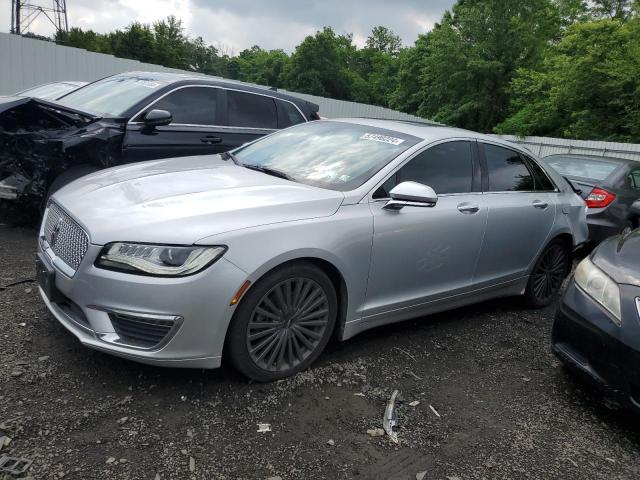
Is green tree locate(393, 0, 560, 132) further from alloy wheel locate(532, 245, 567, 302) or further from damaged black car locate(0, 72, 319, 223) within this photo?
alloy wheel locate(532, 245, 567, 302)

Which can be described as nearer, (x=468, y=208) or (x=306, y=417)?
(x=306, y=417)

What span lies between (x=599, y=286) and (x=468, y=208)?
1.06 metres

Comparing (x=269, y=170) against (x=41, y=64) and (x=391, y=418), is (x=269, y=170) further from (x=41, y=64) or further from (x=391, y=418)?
(x=41, y=64)

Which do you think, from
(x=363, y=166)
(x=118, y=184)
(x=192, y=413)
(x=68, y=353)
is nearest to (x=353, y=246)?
(x=363, y=166)

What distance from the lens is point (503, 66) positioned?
35.1 m

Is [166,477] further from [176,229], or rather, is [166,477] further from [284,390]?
[176,229]

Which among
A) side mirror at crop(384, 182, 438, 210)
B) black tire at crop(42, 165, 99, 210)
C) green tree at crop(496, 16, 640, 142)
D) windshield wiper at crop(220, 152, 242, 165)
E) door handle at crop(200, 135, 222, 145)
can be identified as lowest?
black tire at crop(42, 165, 99, 210)

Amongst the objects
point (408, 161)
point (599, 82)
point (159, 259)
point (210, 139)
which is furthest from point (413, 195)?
point (599, 82)

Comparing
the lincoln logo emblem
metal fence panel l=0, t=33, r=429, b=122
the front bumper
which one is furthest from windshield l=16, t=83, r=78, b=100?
metal fence panel l=0, t=33, r=429, b=122

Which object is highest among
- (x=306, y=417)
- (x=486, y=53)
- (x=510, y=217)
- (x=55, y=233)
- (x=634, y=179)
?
(x=486, y=53)

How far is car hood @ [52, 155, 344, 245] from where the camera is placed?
8.78 ft

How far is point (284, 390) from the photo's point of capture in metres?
3.02

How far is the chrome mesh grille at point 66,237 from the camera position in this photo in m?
2.76

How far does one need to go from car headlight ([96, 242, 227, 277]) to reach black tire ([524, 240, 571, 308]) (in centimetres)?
329
